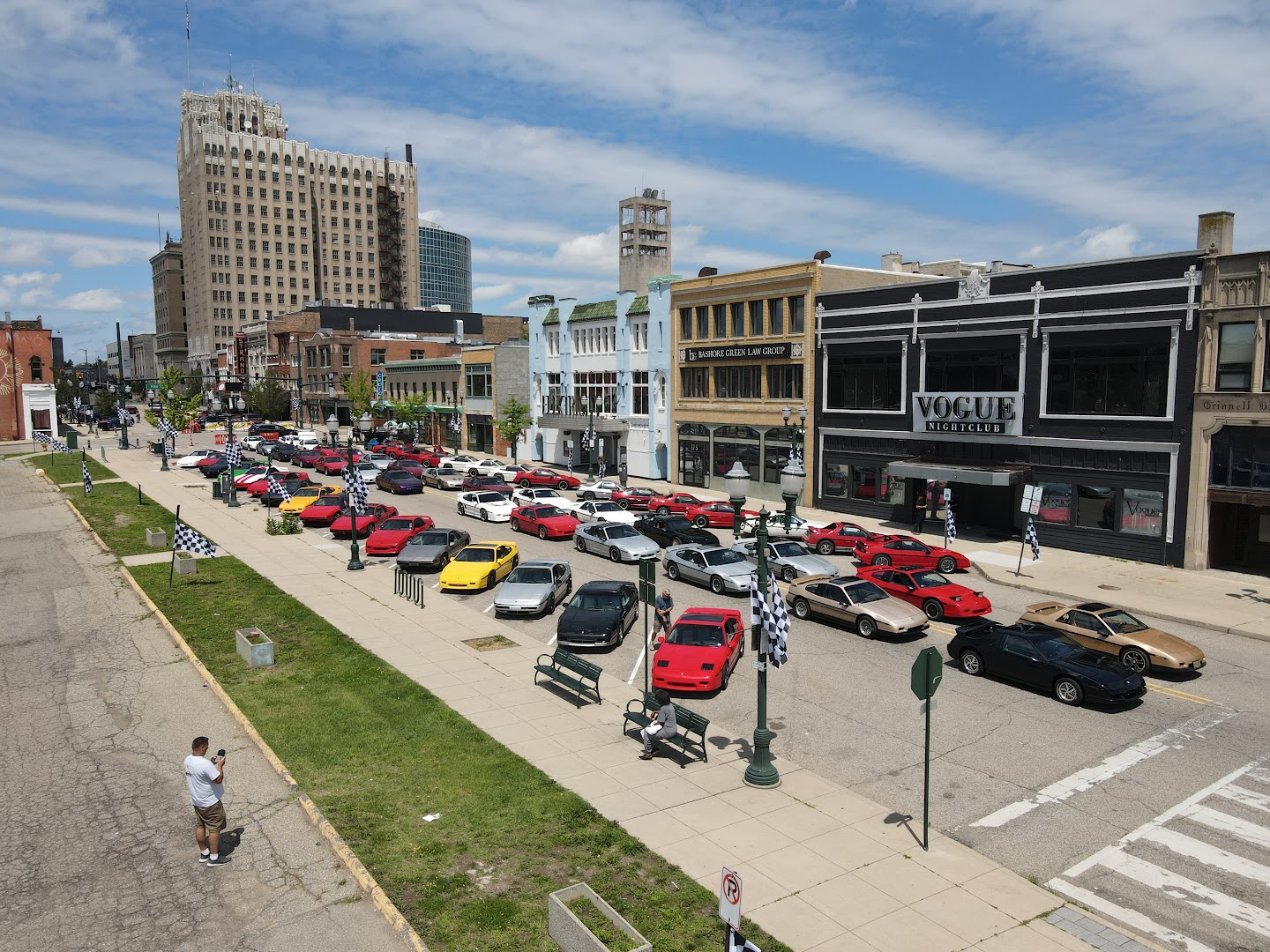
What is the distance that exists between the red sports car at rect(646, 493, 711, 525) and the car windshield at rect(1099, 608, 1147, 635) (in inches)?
785

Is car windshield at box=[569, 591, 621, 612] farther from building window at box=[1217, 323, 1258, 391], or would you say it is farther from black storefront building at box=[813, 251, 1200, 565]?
building window at box=[1217, 323, 1258, 391]

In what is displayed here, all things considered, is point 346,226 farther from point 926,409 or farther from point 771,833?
point 771,833

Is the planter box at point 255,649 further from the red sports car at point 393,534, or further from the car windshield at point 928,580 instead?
the car windshield at point 928,580

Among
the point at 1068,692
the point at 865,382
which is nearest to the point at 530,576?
the point at 1068,692

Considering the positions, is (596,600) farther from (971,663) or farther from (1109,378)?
(1109,378)

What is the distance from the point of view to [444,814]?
12484mm

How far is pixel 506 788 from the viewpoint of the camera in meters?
13.3

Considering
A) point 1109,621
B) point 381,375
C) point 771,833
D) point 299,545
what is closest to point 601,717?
point 771,833

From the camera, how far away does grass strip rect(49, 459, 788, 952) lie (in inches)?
393

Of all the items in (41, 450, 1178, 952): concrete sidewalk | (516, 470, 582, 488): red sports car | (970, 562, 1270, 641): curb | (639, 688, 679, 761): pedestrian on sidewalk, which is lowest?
(970, 562, 1270, 641): curb

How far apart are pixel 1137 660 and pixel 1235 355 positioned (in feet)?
51.2

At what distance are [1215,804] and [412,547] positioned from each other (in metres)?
23.9

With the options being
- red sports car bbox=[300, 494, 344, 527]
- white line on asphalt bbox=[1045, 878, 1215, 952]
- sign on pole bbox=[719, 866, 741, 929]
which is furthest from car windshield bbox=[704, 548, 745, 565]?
sign on pole bbox=[719, 866, 741, 929]

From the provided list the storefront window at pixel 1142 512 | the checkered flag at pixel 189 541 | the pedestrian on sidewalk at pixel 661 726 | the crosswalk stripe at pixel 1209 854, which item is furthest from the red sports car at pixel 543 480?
the crosswalk stripe at pixel 1209 854
